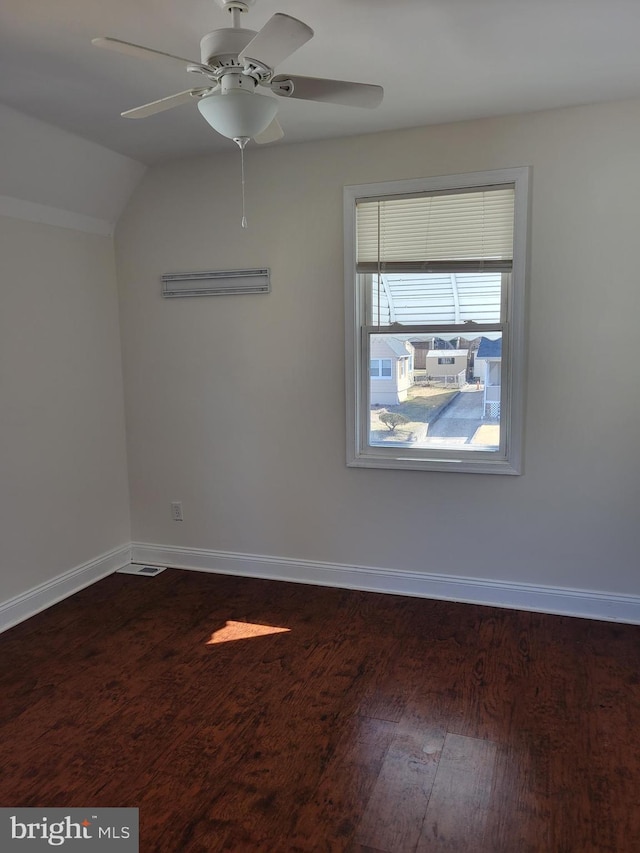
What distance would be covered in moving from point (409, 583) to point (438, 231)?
200 centimetres

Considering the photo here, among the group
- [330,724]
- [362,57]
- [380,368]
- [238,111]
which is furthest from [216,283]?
[330,724]

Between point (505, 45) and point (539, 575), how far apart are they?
2501 millimetres

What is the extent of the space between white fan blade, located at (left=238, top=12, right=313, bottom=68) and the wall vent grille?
5.94 ft

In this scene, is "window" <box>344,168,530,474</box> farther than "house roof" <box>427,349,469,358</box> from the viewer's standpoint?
No

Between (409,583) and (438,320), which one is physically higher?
Answer: (438,320)

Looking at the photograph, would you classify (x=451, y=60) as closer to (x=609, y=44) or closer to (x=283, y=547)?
(x=609, y=44)

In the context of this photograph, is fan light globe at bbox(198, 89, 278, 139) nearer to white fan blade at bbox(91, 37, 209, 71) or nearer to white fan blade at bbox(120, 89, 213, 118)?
white fan blade at bbox(120, 89, 213, 118)

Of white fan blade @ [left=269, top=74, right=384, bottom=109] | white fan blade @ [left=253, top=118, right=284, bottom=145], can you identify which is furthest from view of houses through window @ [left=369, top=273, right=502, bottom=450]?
white fan blade @ [left=269, top=74, right=384, bottom=109]

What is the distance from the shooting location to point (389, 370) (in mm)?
3484

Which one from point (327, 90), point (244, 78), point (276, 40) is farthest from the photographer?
point (327, 90)

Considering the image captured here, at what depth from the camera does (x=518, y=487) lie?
127 inches

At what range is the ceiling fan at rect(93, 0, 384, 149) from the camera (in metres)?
1.67

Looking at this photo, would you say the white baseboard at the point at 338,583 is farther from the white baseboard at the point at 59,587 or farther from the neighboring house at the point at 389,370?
the neighboring house at the point at 389,370

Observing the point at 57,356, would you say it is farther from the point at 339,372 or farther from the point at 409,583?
the point at 409,583
